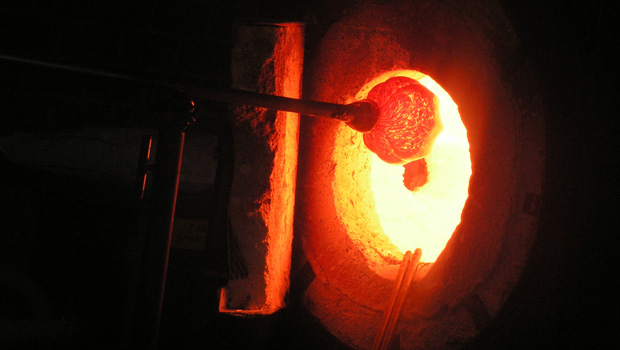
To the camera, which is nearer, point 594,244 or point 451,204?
point 594,244

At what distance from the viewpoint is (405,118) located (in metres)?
1.54

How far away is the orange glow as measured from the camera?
1931 millimetres

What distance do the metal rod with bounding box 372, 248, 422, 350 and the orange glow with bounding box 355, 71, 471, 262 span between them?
0.33 metres

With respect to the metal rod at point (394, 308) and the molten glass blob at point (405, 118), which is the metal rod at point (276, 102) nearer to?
the molten glass blob at point (405, 118)

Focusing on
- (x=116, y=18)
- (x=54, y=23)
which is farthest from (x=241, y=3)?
(x=54, y=23)

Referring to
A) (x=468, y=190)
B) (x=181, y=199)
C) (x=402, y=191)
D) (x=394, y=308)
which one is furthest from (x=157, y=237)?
(x=402, y=191)

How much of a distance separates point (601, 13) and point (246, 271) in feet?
4.23

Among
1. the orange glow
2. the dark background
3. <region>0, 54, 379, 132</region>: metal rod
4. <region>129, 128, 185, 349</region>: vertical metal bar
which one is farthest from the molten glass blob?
<region>129, 128, 185, 349</region>: vertical metal bar

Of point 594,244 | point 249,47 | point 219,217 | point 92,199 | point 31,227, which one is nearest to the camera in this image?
point 594,244

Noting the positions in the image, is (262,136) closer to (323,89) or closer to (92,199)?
(323,89)

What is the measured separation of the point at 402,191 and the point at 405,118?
0.67 meters

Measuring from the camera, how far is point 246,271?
1.61 metres

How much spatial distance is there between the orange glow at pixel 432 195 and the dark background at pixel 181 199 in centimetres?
56

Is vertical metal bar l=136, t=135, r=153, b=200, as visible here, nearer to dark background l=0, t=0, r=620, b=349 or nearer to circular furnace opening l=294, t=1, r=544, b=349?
dark background l=0, t=0, r=620, b=349
